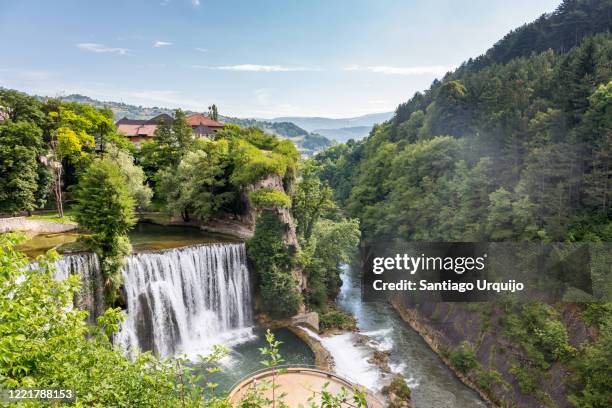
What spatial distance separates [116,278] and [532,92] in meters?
38.4

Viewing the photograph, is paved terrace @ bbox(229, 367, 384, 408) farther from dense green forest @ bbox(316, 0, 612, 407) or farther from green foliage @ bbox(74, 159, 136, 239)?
green foliage @ bbox(74, 159, 136, 239)

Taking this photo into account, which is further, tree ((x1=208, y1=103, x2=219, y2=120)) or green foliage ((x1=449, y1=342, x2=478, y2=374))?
tree ((x1=208, y1=103, x2=219, y2=120))

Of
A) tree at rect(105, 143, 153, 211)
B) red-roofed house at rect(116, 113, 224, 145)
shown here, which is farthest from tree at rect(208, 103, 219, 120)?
tree at rect(105, 143, 153, 211)

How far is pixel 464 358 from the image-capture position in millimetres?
23891

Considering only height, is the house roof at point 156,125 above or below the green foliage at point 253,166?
above

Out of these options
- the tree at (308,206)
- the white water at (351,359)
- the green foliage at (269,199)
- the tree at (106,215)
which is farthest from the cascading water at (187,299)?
the tree at (308,206)

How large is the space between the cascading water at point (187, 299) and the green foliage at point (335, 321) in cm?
575

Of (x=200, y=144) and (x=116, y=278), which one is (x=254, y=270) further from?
(x=200, y=144)

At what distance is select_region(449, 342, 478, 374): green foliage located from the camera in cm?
2349

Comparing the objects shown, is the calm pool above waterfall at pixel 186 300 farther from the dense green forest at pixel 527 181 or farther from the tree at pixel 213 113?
the tree at pixel 213 113

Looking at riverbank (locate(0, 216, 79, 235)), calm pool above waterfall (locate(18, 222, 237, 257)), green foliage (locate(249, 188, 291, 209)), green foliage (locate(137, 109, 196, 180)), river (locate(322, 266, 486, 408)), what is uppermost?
green foliage (locate(137, 109, 196, 180))

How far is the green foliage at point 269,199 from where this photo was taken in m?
28.0

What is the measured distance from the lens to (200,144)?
40.0 meters

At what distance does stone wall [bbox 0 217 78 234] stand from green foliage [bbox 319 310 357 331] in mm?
21871
